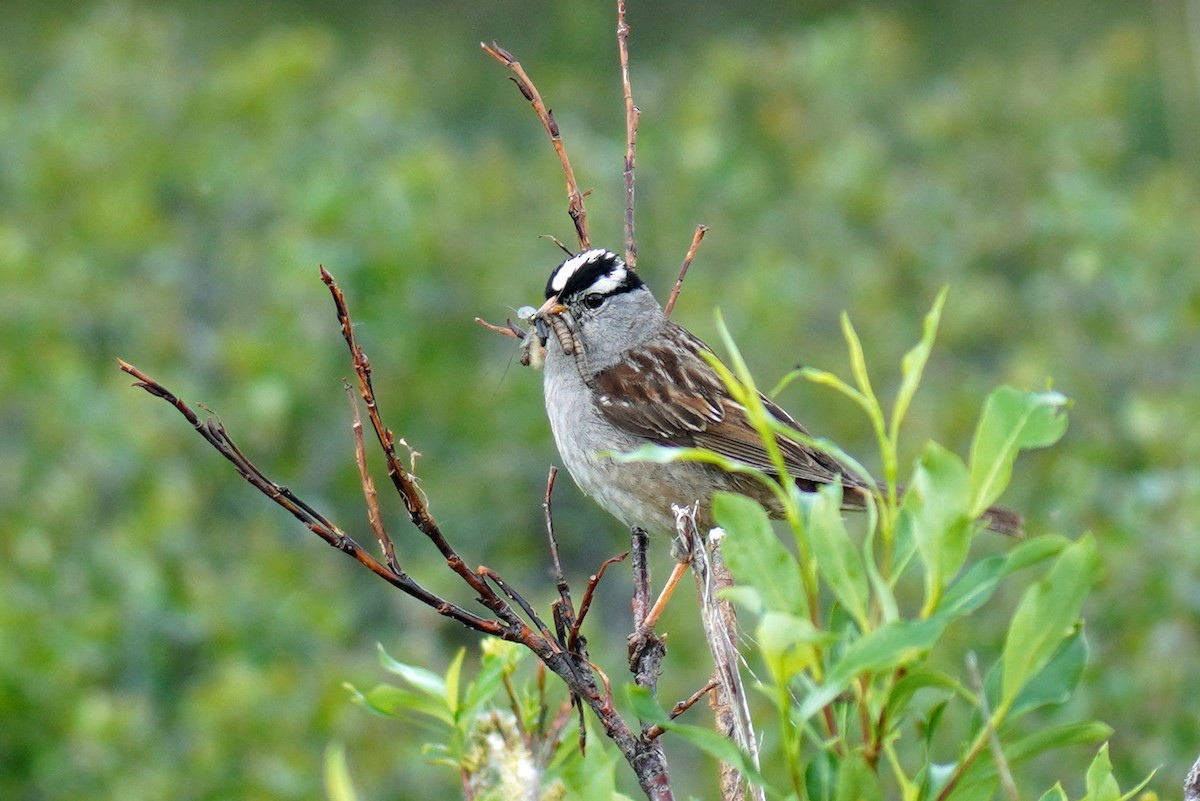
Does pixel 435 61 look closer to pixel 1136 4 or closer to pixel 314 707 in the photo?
pixel 1136 4

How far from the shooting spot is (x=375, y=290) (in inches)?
232

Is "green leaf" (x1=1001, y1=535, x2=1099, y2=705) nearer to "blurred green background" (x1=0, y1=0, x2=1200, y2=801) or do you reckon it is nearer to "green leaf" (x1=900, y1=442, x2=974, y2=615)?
"green leaf" (x1=900, y1=442, x2=974, y2=615)

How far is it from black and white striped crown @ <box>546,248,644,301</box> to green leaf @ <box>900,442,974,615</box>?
2539 millimetres

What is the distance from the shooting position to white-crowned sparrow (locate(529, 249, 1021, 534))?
11.7 feet

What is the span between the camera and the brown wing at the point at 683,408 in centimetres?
384

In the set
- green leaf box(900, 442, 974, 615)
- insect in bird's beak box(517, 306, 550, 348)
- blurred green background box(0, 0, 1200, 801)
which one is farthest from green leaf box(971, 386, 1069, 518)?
blurred green background box(0, 0, 1200, 801)

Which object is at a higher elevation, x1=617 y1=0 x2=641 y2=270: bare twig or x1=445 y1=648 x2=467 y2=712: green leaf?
x1=617 y1=0 x2=641 y2=270: bare twig

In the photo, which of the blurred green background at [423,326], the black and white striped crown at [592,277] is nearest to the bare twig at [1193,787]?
the black and white striped crown at [592,277]

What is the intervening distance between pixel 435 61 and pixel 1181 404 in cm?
686

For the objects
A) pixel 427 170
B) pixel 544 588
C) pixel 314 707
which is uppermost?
pixel 427 170

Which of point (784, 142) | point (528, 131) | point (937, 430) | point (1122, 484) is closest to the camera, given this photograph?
point (1122, 484)

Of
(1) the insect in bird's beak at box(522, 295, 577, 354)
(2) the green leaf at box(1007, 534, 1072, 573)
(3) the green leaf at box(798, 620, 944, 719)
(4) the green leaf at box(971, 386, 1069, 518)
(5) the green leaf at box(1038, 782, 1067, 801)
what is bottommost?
(1) the insect in bird's beak at box(522, 295, 577, 354)

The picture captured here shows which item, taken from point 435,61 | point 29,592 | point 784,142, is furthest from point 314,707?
point 435,61

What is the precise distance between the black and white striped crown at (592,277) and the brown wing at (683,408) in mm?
194
